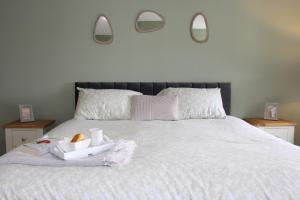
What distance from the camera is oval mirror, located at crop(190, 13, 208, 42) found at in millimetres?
3191

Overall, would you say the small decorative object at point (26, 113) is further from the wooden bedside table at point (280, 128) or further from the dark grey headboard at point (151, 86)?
the wooden bedside table at point (280, 128)

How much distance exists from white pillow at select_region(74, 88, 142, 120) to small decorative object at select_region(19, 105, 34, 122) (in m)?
0.68

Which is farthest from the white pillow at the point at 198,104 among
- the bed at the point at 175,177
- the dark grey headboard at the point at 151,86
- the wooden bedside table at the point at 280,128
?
the bed at the point at 175,177

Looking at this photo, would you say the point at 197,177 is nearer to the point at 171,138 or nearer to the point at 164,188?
the point at 164,188

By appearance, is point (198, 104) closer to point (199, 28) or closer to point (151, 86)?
point (151, 86)

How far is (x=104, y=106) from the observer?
2.80m

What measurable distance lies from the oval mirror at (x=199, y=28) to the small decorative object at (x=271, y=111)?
3.65 feet

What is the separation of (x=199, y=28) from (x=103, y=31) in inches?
44.9

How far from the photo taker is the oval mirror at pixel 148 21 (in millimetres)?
3166

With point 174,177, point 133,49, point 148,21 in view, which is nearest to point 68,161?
point 174,177

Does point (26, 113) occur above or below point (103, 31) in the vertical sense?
A: below

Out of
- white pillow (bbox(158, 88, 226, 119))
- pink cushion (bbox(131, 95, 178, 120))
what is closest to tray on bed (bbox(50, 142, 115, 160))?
pink cushion (bbox(131, 95, 178, 120))

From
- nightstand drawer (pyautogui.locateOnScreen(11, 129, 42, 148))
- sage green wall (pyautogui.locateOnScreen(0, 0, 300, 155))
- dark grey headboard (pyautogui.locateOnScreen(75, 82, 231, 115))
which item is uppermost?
sage green wall (pyautogui.locateOnScreen(0, 0, 300, 155))

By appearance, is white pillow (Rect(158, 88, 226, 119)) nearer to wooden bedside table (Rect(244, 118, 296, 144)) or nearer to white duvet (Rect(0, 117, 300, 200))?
wooden bedside table (Rect(244, 118, 296, 144))
